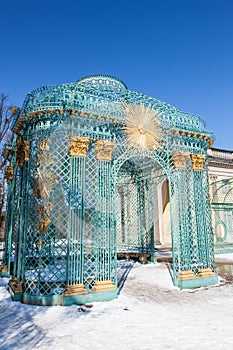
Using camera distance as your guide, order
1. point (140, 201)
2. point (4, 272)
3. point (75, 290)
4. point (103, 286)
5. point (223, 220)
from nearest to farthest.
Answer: point (75, 290) < point (103, 286) < point (4, 272) < point (140, 201) < point (223, 220)

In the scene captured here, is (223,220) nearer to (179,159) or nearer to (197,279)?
(197,279)

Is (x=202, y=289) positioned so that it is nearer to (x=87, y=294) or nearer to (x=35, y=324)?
(x=87, y=294)

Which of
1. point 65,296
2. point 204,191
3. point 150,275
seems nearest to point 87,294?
point 65,296

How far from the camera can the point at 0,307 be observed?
6246 mm

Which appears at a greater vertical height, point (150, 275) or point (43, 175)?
point (43, 175)

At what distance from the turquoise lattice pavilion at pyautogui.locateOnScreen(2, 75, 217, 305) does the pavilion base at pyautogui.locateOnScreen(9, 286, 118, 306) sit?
0.02 meters

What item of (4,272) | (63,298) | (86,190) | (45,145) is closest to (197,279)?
(63,298)

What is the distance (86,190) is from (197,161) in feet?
14.0

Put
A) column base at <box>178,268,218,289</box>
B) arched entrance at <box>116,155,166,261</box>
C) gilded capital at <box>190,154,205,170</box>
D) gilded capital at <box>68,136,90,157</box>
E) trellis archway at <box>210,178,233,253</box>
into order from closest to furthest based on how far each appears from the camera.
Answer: gilded capital at <box>68,136,90,157</box>
column base at <box>178,268,218,289</box>
gilded capital at <box>190,154,205,170</box>
arched entrance at <box>116,155,166,261</box>
trellis archway at <box>210,178,233,253</box>

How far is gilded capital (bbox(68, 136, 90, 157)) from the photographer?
23.2 ft

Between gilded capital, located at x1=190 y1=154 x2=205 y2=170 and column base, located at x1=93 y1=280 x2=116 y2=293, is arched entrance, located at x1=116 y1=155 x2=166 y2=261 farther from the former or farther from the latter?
column base, located at x1=93 y1=280 x2=116 y2=293

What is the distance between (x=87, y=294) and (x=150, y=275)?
166 inches

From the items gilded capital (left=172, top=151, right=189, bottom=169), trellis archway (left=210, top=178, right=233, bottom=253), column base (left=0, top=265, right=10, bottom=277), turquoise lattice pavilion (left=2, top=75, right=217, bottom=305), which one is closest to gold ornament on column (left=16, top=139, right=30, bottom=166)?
turquoise lattice pavilion (left=2, top=75, right=217, bottom=305)

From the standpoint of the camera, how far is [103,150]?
24.4 feet
